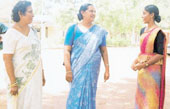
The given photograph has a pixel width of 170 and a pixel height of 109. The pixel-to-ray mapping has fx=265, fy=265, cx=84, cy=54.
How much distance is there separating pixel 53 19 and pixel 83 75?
27.9 meters

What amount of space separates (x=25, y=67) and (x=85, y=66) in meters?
0.87

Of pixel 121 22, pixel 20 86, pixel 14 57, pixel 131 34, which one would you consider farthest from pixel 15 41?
pixel 131 34

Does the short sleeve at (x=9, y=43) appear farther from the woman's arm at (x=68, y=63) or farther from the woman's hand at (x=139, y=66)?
the woman's hand at (x=139, y=66)

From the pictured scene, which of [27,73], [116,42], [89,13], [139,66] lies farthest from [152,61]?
[116,42]

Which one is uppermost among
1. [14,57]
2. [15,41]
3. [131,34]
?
[15,41]

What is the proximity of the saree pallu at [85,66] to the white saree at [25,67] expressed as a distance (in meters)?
0.58

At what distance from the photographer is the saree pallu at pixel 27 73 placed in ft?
9.12

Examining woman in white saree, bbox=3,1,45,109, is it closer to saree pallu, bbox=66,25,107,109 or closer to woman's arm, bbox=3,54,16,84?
woman's arm, bbox=3,54,16,84

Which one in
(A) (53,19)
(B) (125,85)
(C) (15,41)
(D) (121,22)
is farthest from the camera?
(A) (53,19)

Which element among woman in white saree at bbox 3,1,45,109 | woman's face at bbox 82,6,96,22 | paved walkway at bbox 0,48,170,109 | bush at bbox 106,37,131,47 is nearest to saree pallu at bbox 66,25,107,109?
woman's face at bbox 82,6,96,22

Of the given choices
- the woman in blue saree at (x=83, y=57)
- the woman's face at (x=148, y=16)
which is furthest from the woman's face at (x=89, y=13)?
the woman's face at (x=148, y=16)

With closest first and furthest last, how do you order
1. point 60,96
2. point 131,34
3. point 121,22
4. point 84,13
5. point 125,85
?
point 84,13 → point 60,96 → point 125,85 → point 121,22 → point 131,34

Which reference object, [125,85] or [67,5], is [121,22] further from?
[125,85]

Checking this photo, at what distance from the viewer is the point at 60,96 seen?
6.05 m
